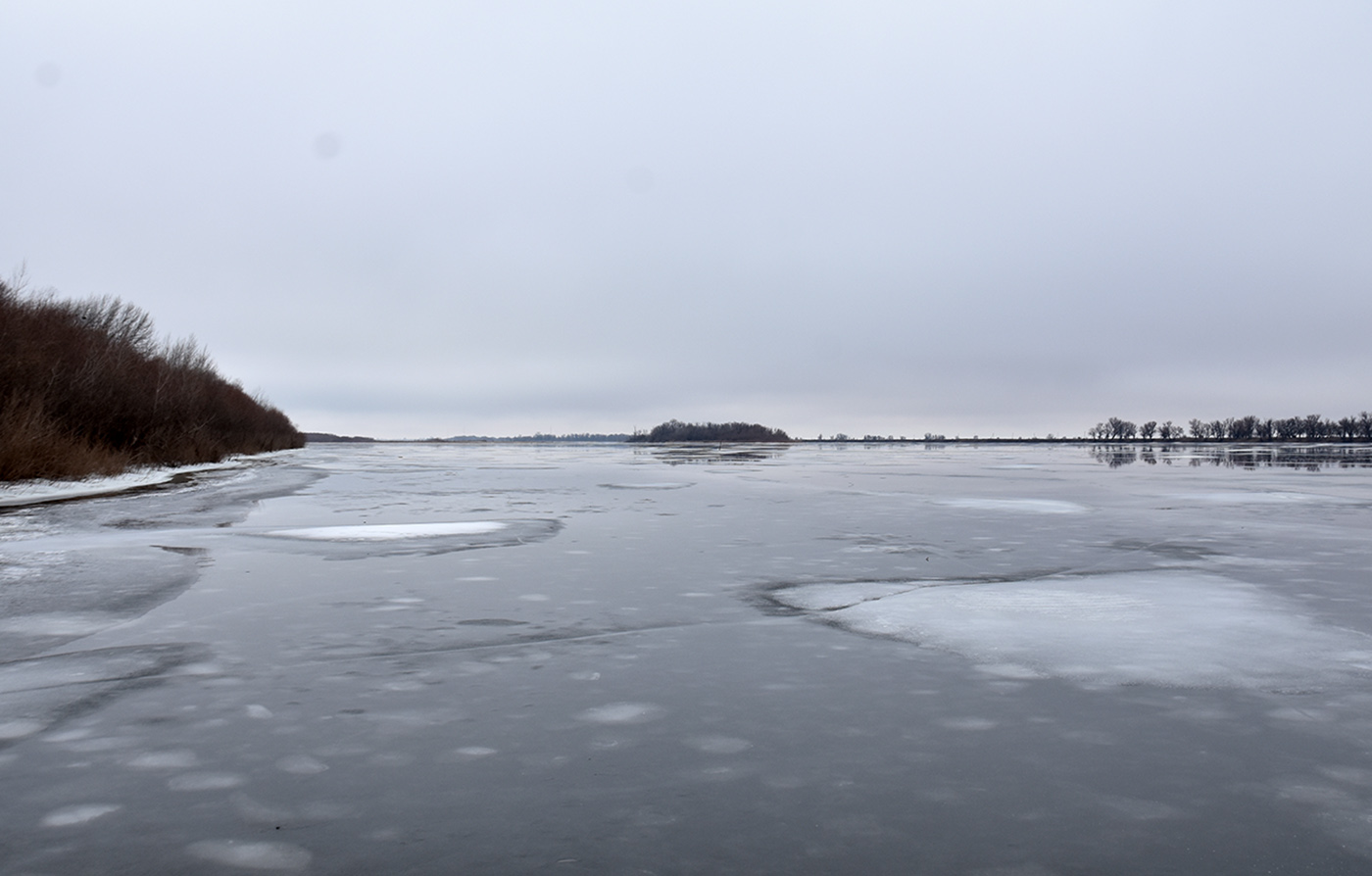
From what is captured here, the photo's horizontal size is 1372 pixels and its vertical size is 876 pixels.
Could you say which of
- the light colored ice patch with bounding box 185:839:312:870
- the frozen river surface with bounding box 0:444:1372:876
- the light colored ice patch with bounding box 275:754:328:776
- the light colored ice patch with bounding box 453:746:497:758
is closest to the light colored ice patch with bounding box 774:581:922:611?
the frozen river surface with bounding box 0:444:1372:876

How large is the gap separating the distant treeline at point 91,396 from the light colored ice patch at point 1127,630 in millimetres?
17410

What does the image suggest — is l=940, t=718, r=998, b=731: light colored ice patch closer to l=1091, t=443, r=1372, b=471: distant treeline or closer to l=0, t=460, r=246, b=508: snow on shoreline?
l=0, t=460, r=246, b=508: snow on shoreline

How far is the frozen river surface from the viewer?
212 cm

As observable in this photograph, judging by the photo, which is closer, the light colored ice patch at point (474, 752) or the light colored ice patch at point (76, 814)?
the light colored ice patch at point (76, 814)

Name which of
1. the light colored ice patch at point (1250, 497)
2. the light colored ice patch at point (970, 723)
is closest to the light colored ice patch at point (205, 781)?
the light colored ice patch at point (970, 723)

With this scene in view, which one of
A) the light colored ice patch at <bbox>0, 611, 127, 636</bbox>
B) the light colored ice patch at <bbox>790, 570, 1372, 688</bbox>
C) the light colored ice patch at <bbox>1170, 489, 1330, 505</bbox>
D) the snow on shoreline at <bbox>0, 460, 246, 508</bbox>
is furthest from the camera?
the snow on shoreline at <bbox>0, 460, 246, 508</bbox>

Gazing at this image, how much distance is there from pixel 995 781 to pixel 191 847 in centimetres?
229

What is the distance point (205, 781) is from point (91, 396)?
24.7 m

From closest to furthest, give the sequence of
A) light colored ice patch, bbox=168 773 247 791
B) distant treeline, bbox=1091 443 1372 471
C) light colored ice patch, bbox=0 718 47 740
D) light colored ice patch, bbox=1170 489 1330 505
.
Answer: light colored ice patch, bbox=168 773 247 791
light colored ice patch, bbox=0 718 47 740
light colored ice patch, bbox=1170 489 1330 505
distant treeline, bbox=1091 443 1372 471

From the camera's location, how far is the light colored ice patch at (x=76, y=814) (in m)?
2.21

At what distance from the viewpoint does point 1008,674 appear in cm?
370

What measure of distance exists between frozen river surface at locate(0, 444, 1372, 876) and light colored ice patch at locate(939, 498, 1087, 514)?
14.7 ft

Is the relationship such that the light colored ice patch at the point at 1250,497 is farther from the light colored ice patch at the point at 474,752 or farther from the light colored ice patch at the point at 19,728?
the light colored ice patch at the point at 19,728

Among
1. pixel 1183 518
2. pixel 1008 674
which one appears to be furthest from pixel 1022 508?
pixel 1008 674
